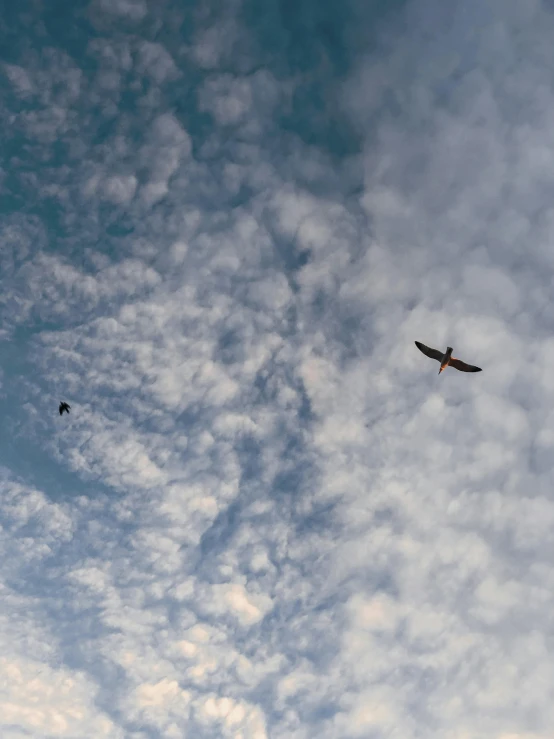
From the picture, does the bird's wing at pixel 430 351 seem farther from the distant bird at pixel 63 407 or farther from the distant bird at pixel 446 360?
the distant bird at pixel 63 407

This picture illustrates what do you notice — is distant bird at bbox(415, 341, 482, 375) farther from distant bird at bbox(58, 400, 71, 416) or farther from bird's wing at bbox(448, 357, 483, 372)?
distant bird at bbox(58, 400, 71, 416)

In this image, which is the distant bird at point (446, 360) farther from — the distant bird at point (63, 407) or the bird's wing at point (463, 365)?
the distant bird at point (63, 407)

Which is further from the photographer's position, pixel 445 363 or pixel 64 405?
pixel 64 405

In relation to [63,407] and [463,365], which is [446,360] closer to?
[463,365]

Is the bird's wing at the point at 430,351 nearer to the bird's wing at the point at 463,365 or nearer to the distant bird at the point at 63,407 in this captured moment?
the bird's wing at the point at 463,365

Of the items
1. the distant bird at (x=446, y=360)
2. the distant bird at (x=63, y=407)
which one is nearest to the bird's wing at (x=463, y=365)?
the distant bird at (x=446, y=360)

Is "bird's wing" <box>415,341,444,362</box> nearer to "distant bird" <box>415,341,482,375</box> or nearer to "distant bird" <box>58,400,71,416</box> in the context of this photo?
"distant bird" <box>415,341,482,375</box>

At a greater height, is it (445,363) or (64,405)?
(445,363)

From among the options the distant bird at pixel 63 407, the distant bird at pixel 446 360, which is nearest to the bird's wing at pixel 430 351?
the distant bird at pixel 446 360

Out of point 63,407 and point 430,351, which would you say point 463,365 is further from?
point 63,407

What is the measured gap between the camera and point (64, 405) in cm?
4297

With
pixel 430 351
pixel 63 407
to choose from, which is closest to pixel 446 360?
pixel 430 351

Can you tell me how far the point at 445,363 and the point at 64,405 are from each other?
30.4m

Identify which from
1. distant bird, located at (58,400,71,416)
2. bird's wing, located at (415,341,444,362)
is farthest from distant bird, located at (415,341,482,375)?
distant bird, located at (58,400,71,416)
